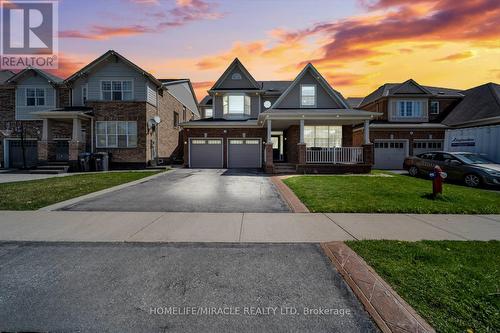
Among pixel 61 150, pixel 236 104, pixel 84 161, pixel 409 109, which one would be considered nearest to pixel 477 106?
pixel 409 109

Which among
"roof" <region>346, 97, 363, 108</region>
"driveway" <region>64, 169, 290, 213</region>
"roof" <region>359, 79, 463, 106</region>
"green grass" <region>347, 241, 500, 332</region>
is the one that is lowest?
"green grass" <region>347, 241, 500, 332</region>

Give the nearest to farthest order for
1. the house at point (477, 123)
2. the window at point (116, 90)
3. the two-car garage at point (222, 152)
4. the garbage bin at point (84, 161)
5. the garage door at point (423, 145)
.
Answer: the house at point (477, 123)
the garbage bin at point (84, 161)
the window at point (116, 90)
the two-car garage at point (222, 152)
the garage door at point (423, 145)

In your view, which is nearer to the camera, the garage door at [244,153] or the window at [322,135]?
the window at [322,135]

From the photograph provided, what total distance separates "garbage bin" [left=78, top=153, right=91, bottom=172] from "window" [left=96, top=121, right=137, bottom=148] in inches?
78.4

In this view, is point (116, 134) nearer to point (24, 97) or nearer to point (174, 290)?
point (24, 97)

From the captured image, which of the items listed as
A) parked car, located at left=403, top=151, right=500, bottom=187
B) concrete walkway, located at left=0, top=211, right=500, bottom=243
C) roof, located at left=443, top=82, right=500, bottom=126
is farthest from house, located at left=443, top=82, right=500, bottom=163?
concrete walkway, located at left=0, top=211, right=500, bottom=243

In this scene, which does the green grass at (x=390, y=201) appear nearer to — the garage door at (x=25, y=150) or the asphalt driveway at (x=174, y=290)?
the asphalt driveway at (x=174, y=290)

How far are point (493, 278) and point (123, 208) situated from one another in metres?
7.83

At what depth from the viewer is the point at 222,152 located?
2200 centimetres

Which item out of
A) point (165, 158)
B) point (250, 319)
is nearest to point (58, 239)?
point (250, 319)

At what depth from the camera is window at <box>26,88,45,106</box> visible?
2209 cm

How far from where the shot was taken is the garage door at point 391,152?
22891mm

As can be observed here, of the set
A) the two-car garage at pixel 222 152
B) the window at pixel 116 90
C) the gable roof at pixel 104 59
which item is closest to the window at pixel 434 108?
the two-car garage at pixel 222 152

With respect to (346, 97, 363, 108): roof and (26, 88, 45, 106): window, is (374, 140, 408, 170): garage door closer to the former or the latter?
(346, 97, 363, 108): roof
